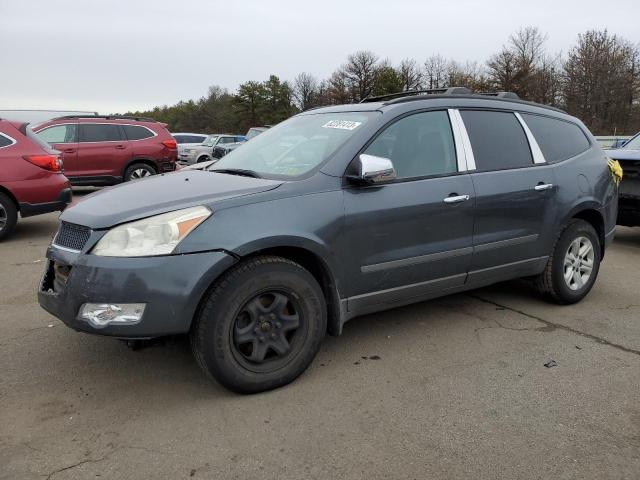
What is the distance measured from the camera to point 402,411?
287 cm

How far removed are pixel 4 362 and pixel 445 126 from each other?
338cm

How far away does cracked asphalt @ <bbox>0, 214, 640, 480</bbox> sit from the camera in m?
2.42

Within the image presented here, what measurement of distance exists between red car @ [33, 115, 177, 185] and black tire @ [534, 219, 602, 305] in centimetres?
982

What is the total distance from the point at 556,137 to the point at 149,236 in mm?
3539

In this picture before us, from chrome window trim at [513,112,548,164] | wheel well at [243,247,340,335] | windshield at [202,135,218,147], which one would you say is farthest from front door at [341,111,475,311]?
windshield at [202,135,218,147]

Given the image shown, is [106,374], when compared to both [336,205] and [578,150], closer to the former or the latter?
[336,205]

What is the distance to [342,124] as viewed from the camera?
3.70 metres

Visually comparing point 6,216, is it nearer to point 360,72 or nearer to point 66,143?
point 66,143

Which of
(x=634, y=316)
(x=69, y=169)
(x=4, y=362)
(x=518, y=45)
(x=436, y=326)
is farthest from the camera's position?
(x=518, y=45)

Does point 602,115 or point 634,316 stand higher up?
point 602,115

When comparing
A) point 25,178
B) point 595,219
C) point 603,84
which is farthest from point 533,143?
point 603,84

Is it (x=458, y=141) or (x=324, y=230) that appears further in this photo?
(x=458, y=141)

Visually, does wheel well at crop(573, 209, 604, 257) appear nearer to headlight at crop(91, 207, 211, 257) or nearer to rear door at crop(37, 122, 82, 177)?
headlight at crop(91, 207, 211, 257)

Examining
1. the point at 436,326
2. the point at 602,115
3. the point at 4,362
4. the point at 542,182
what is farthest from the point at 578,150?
the point at 602,115
